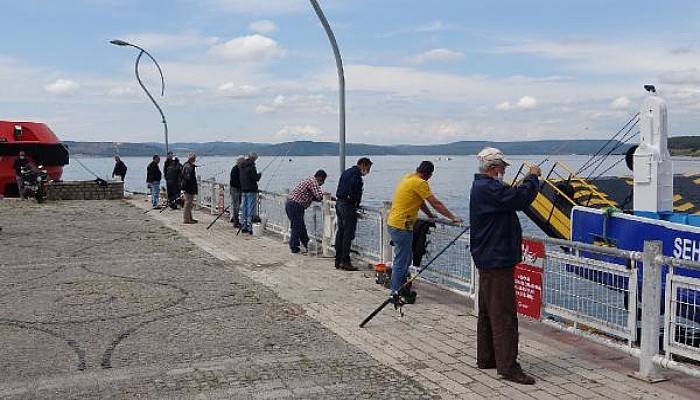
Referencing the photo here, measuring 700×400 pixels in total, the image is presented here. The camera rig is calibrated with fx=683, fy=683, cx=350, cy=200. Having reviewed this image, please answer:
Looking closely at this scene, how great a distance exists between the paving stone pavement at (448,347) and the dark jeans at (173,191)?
13.3 meters

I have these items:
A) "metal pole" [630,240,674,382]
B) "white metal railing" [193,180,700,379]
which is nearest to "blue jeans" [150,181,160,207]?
"white metal railing" [193,180,700,379]

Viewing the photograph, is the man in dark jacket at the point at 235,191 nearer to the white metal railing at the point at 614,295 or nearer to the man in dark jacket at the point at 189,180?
the man in dark jacket at the point at 189,180

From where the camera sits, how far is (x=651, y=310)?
5660mm

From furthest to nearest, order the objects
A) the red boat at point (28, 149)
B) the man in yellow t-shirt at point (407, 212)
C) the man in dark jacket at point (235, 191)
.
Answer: the red boat at point (28, 149), the man in dark jacket at point (235, 191), the man in yellow t-shirt at point (407, 212)

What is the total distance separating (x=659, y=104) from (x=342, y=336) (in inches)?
232

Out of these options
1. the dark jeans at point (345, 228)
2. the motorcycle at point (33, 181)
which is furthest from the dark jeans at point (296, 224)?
the motorcycle at point (33, 181)

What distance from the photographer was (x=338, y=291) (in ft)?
31.0

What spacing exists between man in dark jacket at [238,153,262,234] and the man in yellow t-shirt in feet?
24.8

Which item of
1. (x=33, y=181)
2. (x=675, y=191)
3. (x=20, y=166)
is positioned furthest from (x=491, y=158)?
(x=20, y=166)

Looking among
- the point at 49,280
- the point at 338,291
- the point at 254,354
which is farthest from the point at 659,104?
the point at 49,280

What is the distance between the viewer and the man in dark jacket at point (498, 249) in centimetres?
562

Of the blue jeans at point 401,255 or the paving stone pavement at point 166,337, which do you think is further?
the blue jeans at point 401,255

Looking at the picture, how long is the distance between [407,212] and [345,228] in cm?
278

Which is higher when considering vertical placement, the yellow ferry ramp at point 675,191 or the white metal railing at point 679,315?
the yellow ferry ramp at point 675,191
